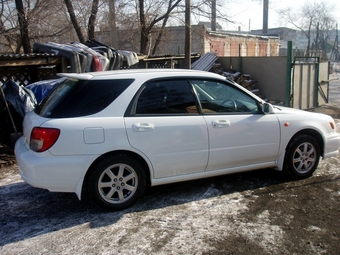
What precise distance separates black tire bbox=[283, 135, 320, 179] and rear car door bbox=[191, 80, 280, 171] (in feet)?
0.82

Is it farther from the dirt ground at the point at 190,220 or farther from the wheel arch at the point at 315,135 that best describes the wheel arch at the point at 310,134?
the dirt ground at the point at 190,220

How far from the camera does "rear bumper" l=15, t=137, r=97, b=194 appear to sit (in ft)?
12.2

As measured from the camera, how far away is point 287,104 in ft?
36.2

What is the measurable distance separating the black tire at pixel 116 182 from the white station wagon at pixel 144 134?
1 centimetres

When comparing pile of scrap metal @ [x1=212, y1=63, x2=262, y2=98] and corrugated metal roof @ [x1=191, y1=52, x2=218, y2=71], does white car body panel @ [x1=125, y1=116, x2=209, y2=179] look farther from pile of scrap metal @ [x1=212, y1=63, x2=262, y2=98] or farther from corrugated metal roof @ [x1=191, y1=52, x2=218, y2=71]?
corrugated metal roof @ [x1=191, y1=52, x2=218, y2=71]

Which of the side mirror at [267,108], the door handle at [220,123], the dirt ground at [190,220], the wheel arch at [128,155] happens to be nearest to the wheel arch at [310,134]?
the dirt ground at [190,220]

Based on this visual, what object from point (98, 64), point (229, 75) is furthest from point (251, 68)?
point (98, 64)

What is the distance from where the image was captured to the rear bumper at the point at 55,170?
3.71 metres

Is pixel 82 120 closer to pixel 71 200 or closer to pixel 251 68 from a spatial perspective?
pixel 71 200

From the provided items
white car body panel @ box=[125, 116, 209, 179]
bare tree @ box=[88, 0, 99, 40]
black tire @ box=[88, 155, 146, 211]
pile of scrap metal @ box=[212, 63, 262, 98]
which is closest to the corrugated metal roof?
pile of scrap metal @ box=[212, 63, 262, 98]

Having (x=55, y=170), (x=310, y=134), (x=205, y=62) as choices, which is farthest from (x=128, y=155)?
(x=205, y=62)

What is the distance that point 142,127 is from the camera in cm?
400

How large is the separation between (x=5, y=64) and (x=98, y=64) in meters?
2.26

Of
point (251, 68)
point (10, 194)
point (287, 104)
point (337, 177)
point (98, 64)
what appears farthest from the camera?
point (251, 68)
